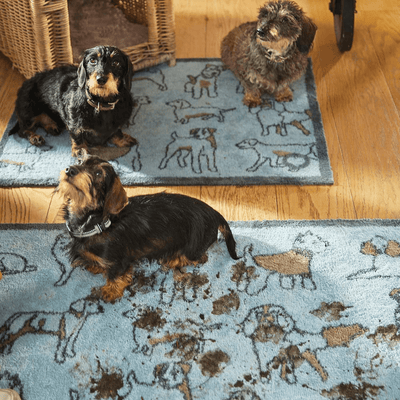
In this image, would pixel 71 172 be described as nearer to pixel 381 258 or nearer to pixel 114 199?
pixel 114 199

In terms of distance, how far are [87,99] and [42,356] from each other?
4.25 ft

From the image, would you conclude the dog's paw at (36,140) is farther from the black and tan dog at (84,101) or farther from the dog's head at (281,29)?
the dog's head at (281,29)

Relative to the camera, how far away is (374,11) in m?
3.93

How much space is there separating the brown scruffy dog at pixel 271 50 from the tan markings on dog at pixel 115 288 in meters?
1.58

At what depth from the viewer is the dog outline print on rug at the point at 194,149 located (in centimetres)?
267

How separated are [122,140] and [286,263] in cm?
126

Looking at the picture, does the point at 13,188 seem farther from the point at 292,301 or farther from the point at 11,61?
the point at 292,301

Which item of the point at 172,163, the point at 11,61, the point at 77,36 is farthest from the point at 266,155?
the point at 11,61

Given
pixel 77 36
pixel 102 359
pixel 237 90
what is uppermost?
pixel 77 36

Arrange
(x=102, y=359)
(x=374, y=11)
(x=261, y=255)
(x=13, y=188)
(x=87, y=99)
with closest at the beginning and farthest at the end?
(x=102, y=359), (x=261, y=255), (x=87, y=99), (x=13, y=188), (x=374, y=11)

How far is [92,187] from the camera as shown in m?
1.61

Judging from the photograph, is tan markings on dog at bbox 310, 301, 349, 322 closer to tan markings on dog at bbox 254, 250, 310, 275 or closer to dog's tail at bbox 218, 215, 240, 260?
tan markings on dog at bbox 254, 250, 310, 275

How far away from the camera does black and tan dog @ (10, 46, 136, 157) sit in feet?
7.39

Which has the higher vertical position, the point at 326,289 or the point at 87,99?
the point at 87,99
